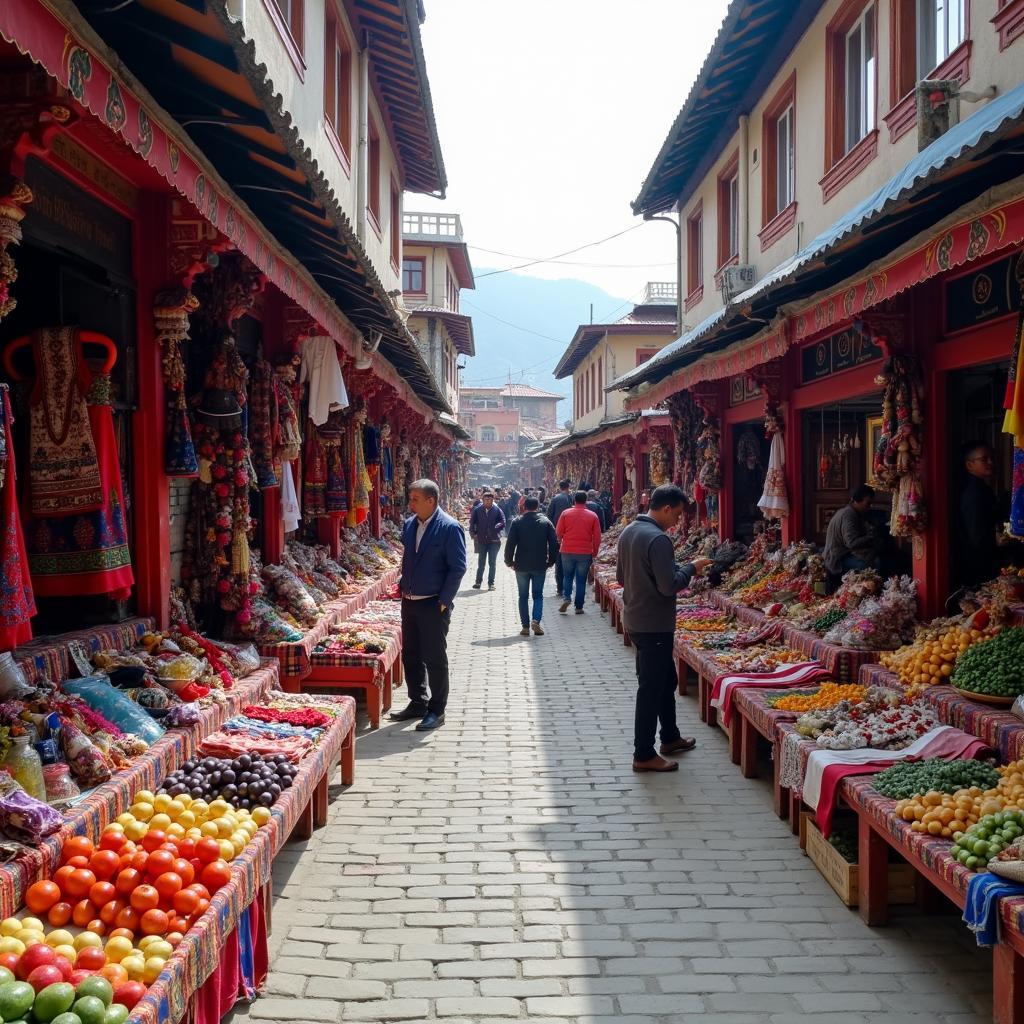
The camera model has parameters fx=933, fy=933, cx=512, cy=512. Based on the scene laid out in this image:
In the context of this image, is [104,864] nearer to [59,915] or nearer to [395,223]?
[59,915]

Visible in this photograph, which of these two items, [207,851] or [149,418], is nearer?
[207,851]

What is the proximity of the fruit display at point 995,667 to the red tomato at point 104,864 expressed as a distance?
4.62 m

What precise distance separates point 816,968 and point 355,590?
767 centimetres

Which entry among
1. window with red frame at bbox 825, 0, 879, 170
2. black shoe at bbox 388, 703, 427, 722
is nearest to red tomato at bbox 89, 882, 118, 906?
black shoe at bbox 388, 703, 427, 722

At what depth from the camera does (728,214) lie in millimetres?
14703

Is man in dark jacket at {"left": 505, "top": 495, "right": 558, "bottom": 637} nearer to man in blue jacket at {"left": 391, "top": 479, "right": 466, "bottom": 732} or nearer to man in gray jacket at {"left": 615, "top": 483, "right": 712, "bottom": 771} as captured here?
man in blue jacket at {"left": 391, "top": 479, "right": 466, "bottom": 732}

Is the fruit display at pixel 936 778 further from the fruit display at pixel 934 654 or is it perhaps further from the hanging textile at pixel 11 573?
the hanging textile at pixel 11 573

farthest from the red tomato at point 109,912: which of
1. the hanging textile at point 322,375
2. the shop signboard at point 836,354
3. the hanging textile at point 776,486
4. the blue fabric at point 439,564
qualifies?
the hanging textile at point 776,486

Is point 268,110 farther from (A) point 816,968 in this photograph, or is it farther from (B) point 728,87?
(B) point 728,87

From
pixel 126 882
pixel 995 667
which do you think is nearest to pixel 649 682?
pixel 995 667

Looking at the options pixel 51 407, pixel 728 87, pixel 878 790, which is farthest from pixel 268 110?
pixel 728 87

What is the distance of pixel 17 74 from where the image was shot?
3523 millimetres

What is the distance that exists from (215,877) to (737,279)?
11286 mm

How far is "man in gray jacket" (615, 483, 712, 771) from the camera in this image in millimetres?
6688
